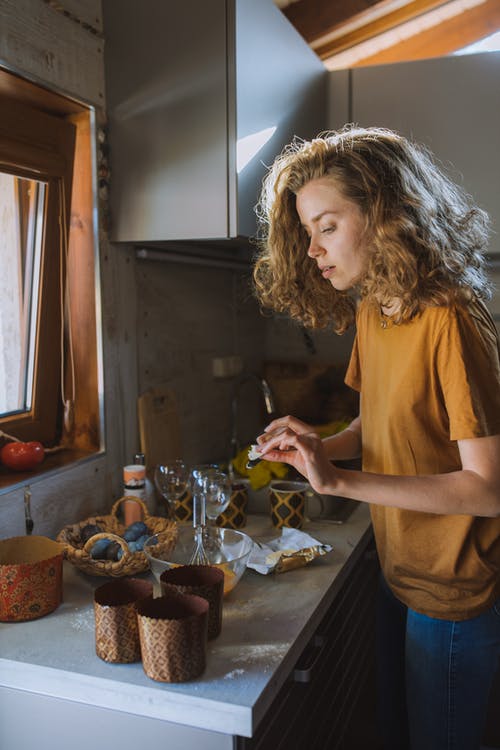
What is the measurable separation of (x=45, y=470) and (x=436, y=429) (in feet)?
2.73

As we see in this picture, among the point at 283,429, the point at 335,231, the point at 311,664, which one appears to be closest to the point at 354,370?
the point at 283,429

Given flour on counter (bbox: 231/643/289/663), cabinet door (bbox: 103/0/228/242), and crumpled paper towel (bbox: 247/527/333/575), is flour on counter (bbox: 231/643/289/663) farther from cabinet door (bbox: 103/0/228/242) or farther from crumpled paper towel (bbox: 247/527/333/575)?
cabinet door (bbox: 103/0/228/242)

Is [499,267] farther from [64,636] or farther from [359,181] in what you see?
[64,636]

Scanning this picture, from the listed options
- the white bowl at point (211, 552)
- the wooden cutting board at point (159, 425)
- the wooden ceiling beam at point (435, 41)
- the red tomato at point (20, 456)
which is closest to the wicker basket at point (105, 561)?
the white bowl at point (211, 552)

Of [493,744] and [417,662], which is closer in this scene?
[417,662]

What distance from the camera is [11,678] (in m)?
1.06

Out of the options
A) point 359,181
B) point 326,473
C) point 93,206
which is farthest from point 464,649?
point 93,206

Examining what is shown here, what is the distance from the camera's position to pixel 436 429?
1.20m

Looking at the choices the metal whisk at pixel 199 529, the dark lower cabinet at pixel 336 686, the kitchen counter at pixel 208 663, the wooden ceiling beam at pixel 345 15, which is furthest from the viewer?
the wooden ceiling beam at pixel 345 15

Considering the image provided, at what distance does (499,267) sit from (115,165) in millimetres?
1420

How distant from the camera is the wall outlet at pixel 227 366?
2.26 meters

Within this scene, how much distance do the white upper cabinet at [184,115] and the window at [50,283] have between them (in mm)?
94

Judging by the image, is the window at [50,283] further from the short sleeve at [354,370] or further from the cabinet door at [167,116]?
the short sleeve at [354,370]

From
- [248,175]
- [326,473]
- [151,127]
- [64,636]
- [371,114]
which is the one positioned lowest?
[64,636]
